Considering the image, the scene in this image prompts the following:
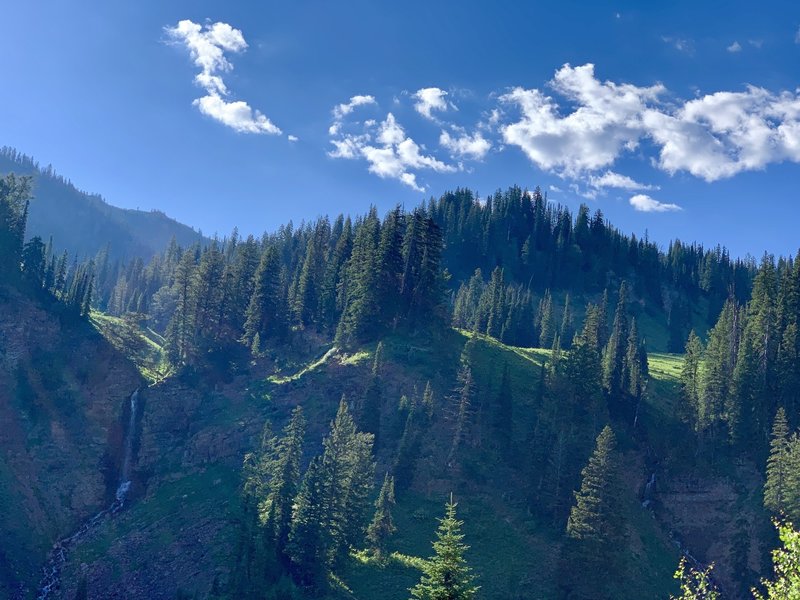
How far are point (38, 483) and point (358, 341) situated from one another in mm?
41057

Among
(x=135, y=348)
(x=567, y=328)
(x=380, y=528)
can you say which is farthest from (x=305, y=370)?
(x=567, y=328)

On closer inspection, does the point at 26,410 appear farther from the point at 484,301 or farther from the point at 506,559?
the point at 484,301

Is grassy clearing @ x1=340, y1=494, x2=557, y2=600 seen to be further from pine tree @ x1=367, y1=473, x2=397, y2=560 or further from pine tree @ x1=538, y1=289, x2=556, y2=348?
pine tree @ x1=538, y1=289, x2=556, y2=348

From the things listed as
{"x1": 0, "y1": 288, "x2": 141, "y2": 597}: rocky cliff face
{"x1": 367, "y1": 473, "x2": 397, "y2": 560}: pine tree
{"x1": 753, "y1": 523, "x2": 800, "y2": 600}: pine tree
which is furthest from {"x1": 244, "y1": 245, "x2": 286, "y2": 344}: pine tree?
{"x1": 753, "y1": 523, "x2": 800, "y2": 600}: pine tree

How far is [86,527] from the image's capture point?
2511 inches

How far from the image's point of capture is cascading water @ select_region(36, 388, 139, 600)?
5497 centimetres

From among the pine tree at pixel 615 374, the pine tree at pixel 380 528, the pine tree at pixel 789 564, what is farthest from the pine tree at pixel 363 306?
the pine tree at pixel 789 564

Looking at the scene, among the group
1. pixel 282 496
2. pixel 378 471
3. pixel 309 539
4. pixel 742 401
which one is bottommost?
pixel 309 539

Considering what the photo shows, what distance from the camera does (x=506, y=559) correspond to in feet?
182

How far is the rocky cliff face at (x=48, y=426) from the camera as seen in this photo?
60031 millimetres

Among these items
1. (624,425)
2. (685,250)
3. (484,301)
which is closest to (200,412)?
(624,425)

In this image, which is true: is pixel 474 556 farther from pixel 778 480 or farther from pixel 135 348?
pixel 135 348

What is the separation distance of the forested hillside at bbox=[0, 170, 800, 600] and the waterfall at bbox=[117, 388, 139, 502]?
24 cm

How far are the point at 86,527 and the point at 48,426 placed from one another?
15.1m
